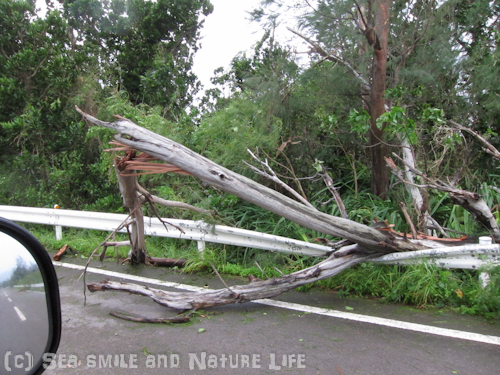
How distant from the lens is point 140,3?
42.8ft

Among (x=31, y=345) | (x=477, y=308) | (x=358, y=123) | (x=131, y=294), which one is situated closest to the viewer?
(x=31, y=345)

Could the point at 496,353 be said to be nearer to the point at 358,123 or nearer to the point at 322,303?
the point at 322,303

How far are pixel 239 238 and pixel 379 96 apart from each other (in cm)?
302

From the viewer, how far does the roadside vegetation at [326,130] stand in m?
5.39

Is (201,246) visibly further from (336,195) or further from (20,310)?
(20,310)

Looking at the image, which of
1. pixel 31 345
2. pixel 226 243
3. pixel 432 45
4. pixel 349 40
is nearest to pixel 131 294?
pixel 226 243

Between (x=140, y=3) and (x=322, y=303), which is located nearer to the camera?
(x=322, y=303)

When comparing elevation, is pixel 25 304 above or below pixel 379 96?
below

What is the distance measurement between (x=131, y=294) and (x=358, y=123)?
12.5 feet

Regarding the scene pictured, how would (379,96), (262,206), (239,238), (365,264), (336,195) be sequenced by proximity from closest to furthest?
1. (262,206)
2. (365,264)
3. (336,195)
4. (239,238)
5. (379,96)

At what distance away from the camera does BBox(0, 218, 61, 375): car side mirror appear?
1.81m

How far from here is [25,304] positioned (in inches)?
77.3

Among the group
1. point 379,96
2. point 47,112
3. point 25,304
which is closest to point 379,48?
point 379,96

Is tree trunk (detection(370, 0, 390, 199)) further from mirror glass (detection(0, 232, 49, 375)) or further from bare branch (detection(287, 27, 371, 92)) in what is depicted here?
mirror glass (detection(0, 232, 49, 375))
